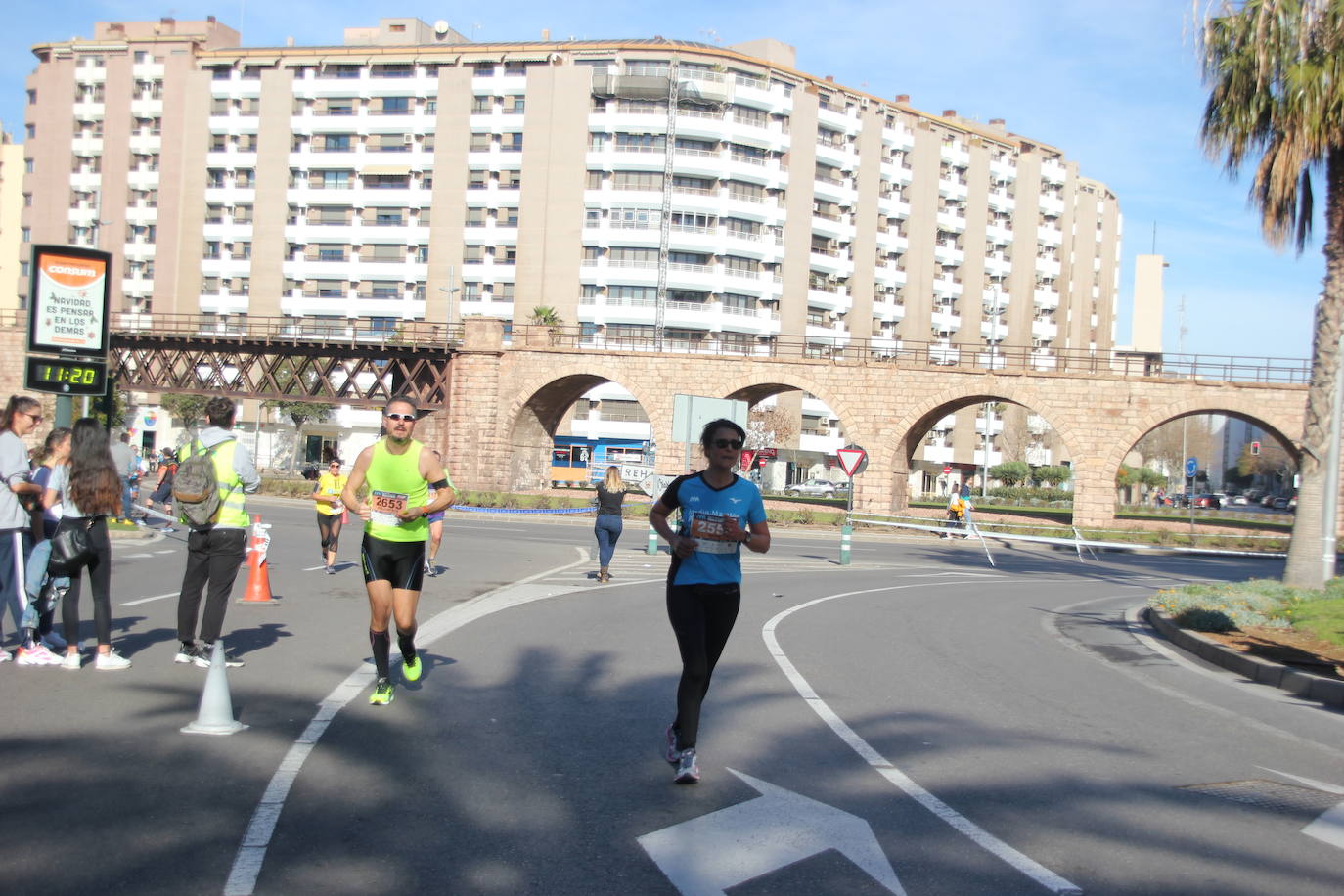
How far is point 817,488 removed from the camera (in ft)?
253

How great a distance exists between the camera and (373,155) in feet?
252

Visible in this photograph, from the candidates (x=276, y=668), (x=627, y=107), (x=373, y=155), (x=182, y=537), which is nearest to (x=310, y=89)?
(x=373, y=155)

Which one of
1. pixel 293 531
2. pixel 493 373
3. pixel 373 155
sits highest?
pixel 373 155

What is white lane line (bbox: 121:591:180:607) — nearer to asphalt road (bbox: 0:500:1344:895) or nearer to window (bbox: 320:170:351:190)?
asphalt road (bbox: 0:500:1344:895)

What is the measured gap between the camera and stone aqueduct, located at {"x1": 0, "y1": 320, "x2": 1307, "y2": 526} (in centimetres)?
4512

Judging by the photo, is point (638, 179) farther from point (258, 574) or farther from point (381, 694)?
point (381, 694)

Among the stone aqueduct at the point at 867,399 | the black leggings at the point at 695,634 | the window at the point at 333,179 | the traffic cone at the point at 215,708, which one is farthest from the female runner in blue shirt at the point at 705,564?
the window at the point at 333,179

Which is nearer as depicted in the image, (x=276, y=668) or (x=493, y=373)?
(x=276, y=668)

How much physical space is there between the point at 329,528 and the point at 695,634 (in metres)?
11.9

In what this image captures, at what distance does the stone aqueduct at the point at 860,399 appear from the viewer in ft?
148

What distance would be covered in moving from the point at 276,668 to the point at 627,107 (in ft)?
232

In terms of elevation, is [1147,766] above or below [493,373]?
below

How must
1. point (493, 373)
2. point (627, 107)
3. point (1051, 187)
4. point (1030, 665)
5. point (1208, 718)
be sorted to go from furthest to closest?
point (1051, 187) → point (627, 107) → point (493, 373) → point (1030, 665) → point (1208, 718)

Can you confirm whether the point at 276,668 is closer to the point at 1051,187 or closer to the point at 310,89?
the point at 310,89
